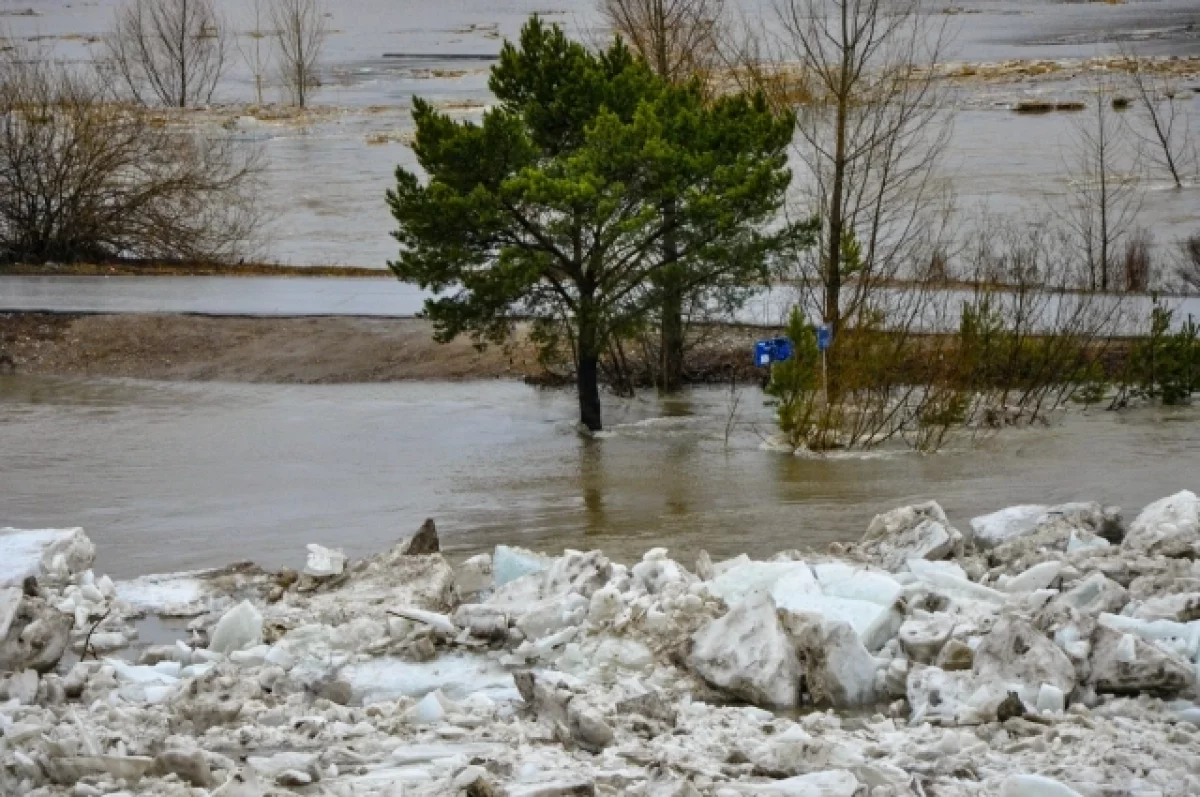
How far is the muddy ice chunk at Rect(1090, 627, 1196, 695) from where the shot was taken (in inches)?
350

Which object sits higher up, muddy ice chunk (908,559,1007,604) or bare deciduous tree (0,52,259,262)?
bare deciduous tree (0,52,259,262)

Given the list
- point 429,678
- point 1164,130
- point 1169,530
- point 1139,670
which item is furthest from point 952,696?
point 1164,130

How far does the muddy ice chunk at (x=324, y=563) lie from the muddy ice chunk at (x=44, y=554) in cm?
179

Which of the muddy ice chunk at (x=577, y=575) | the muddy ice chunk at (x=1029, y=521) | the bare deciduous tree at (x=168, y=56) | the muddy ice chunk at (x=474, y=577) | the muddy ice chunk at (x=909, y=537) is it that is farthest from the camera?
the bare deciduous tree at (x=168, y=56)

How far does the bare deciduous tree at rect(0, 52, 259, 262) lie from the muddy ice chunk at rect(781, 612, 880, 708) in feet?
98.5

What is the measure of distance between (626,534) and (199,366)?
49.5 feet

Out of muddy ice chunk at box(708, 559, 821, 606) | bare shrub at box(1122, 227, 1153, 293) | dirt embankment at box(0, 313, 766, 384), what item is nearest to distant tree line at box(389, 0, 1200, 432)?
dirt embankment at box(0, 313, 766, 384)

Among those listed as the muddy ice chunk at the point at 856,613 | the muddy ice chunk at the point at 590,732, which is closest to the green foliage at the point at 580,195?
the muddy ice chunk at the point at 856,613

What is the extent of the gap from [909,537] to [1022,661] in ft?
11.2

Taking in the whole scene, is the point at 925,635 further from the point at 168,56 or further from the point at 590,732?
the point at 168,56

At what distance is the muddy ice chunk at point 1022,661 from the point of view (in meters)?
8.90

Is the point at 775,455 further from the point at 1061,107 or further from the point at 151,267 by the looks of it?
the point at 1061,107

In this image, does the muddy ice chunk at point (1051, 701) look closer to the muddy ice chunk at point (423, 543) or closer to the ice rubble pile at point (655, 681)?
the ice rubble pile at point (655, 681)

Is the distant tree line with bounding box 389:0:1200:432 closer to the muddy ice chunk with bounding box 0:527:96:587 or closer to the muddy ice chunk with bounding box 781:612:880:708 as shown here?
the muddy ice chunk with bounding box 0:527:96:587
